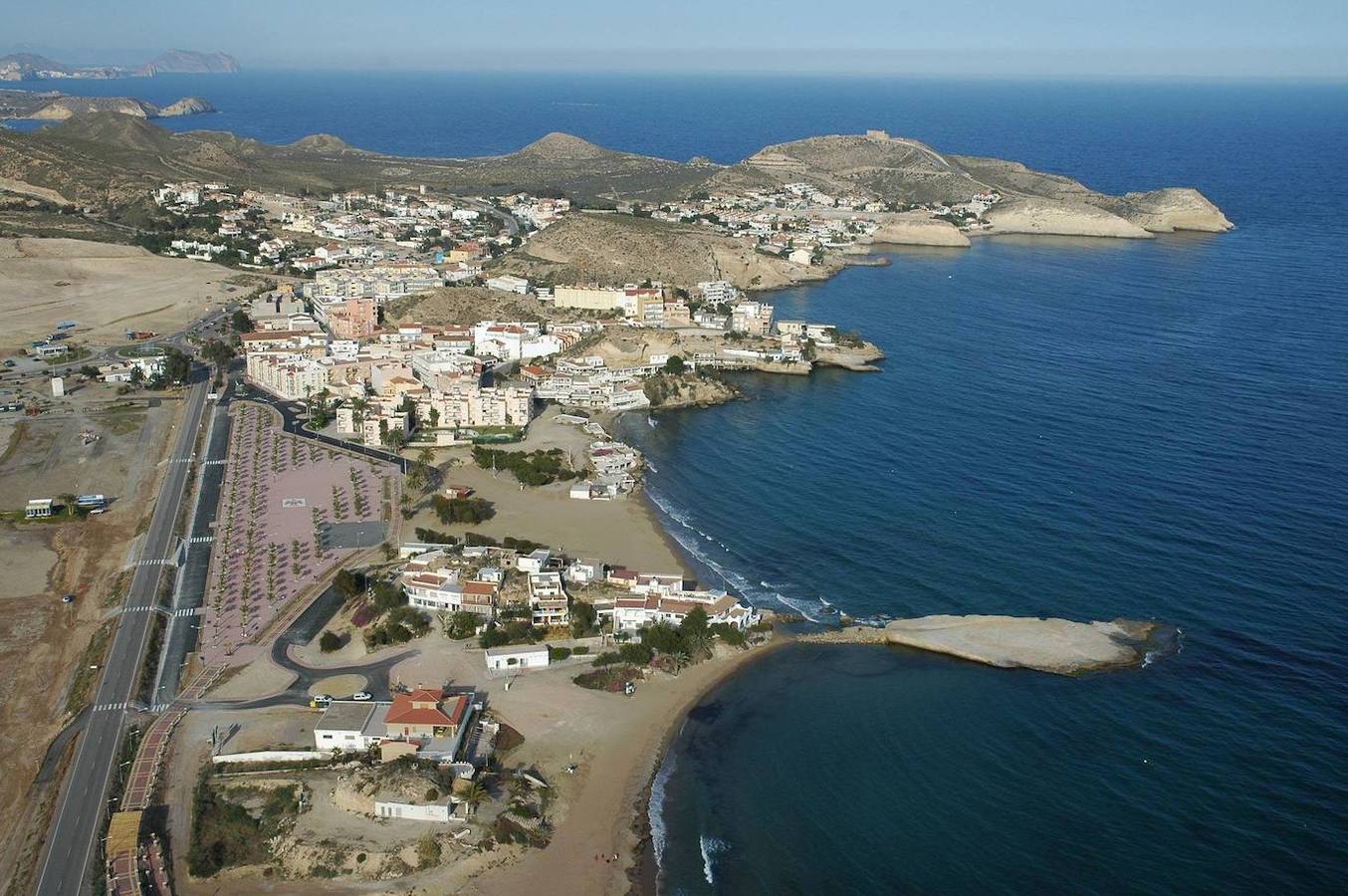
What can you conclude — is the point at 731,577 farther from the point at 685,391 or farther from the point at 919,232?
the point at 919,232

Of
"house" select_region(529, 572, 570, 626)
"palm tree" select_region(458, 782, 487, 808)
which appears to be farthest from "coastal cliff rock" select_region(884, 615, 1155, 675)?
"palm tree" select_region(458, 782, 487, 808)

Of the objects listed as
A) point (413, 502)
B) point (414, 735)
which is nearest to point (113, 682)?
point (414, 735)

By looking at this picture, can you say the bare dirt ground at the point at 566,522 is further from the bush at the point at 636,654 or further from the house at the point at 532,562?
the bush at the point at 636,654

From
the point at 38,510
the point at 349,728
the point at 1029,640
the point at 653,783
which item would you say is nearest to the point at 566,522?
the point at 349,728

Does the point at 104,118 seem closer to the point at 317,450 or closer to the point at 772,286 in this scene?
the point at 772,286

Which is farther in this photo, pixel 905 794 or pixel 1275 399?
pixel 1275 399
